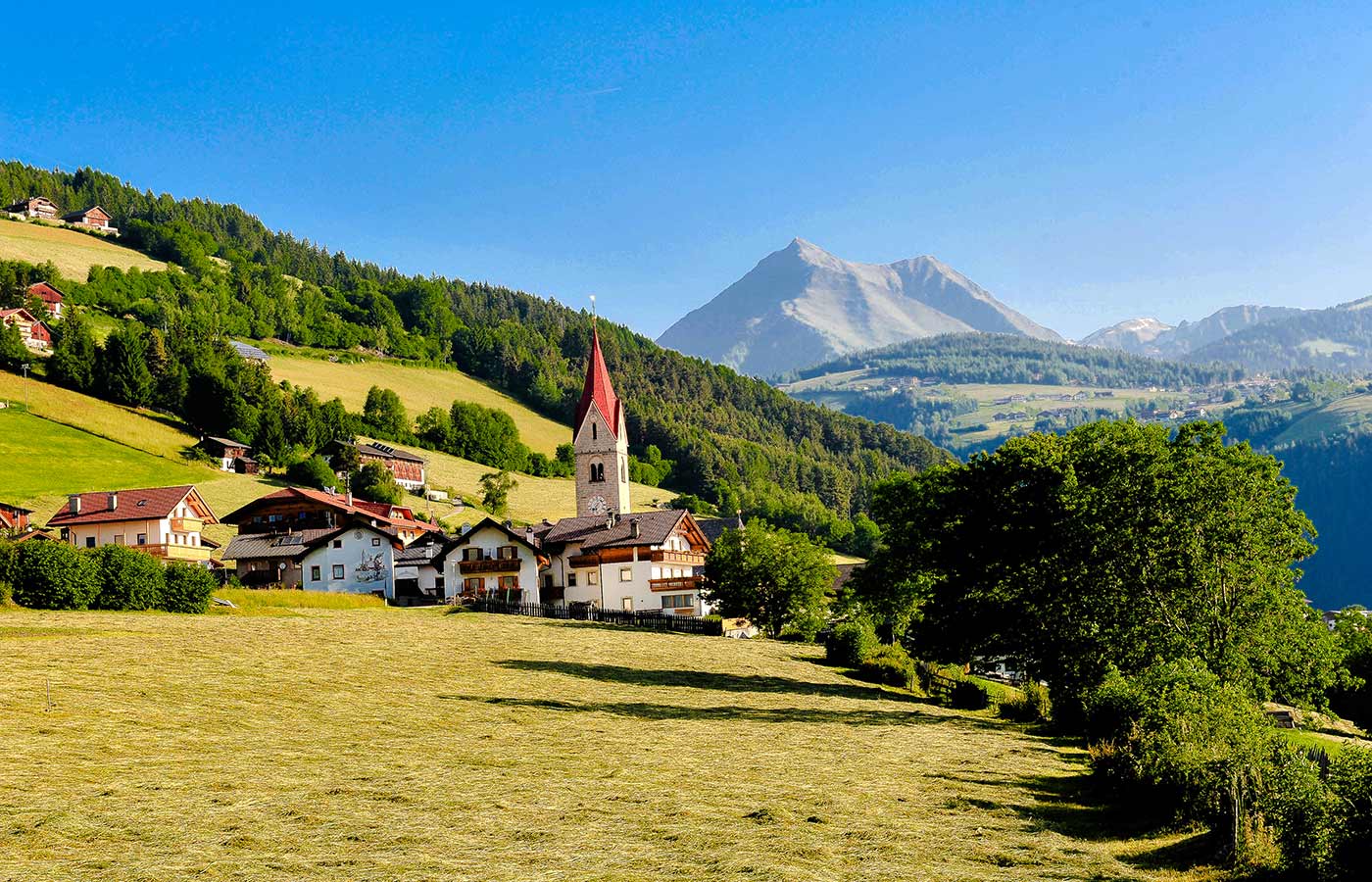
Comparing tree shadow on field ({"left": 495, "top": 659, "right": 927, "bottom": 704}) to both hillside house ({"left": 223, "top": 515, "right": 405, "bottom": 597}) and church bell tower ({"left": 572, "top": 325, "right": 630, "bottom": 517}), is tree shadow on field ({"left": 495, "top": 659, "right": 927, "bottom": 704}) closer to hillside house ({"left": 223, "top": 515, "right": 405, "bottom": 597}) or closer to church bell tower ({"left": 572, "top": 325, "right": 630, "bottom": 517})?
hillside house ({"left": 223, "top": 515, "right": 405, "bottom": 597})

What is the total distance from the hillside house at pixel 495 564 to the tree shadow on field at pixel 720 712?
52135 mm

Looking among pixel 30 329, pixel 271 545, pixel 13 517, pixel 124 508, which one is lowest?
pixel 271 545

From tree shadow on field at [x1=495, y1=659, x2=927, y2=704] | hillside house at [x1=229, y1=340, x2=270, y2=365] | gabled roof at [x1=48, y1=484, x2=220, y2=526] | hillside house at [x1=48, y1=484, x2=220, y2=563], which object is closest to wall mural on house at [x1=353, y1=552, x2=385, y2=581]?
hillside house at [x1=48, y1=484, x2=220, y2=563]

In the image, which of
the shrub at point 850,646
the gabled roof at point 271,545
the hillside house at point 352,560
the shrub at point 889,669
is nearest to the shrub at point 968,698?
the shrub at point 889,669

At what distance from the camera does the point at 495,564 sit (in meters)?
90.5

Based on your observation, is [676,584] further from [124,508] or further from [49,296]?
[49,296]

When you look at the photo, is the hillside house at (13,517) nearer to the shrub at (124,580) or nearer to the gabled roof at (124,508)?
the gabled roof at (124,508)

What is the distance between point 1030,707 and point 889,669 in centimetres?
1034

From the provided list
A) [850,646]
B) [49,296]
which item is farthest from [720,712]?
[49,296]

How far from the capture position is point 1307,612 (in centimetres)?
4003

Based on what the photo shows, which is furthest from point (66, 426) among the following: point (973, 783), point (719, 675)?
point (973, 783)

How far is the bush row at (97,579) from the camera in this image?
163 ft

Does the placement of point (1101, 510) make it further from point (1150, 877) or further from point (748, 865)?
point (748, 865)

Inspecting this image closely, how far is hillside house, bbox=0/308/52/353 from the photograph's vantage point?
155125mm
